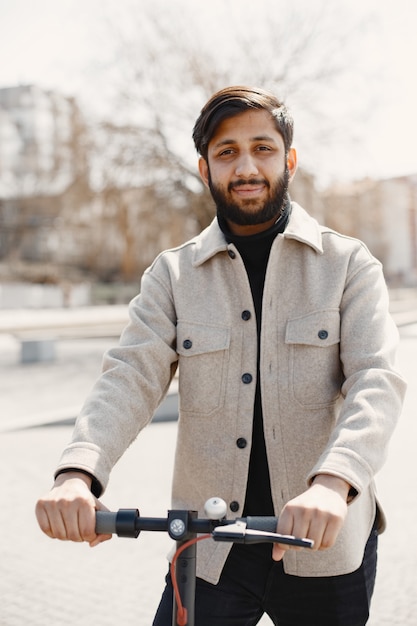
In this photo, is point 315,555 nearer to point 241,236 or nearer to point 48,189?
point 241,236

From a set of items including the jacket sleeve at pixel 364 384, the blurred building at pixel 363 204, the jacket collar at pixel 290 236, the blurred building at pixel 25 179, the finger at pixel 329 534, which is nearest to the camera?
the finger at pixel 329 534

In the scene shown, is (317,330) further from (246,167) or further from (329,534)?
(329,534)

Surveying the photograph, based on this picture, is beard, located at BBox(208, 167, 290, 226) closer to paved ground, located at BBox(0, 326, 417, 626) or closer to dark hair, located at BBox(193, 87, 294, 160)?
dark hair, located at BBox(193, 87, 294, 160)

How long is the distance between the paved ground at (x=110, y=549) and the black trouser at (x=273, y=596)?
1.89 m

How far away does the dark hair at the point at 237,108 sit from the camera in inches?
75.2

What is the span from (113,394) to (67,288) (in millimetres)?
39651

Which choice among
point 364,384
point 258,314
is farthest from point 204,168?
point 364,384

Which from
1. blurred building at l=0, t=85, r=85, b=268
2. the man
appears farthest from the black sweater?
blurred building at l=0, t=85, r=85, b=268

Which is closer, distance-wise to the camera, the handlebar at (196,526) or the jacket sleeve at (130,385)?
the handlebar at (196,526)

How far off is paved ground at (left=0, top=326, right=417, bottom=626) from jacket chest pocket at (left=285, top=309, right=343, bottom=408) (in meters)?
2.17

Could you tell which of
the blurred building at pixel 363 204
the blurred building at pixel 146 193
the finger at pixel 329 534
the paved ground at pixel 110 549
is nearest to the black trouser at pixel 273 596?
the finger at pixel 329 534

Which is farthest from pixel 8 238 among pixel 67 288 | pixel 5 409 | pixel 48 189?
pixel 5 409

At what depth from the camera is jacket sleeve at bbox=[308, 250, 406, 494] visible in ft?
5.23

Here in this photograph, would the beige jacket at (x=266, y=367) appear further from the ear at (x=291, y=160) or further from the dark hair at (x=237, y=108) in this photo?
the dark hair at (x=237, y=108)
